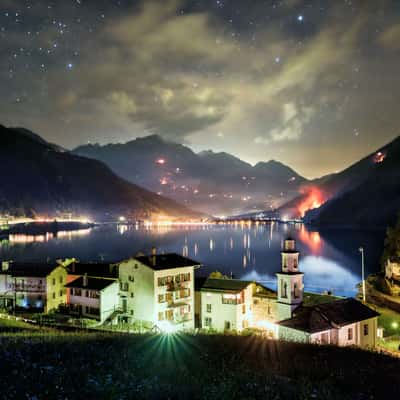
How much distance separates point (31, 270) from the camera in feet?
156

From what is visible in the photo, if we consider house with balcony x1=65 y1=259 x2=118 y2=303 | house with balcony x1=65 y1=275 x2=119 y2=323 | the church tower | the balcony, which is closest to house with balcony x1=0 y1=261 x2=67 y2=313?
house with balcony x1=65 y1=259 x2=118 y2=303

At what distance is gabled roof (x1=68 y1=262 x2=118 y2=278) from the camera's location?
145 feet

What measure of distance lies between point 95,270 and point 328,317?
1034 inches

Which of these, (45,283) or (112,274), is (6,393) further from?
(45,283)

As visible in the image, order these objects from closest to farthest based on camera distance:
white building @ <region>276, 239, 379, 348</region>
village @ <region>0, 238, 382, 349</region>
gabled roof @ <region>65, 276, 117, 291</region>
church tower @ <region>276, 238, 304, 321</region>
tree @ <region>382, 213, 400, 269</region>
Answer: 1. white building @ <region>276, 239, 379, 348</region>
2. church tower @ <region>276, 238, 304, 321</region>
3. village @ <region>0, 238, 382, 349</region>
4. gabled roof @ <region>65, 276, 117, 291</region>
5. tree @ <region>382, 213, 400, 269</region>

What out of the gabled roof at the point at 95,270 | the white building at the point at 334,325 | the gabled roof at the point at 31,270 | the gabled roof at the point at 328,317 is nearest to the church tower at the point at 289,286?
the white building at the point at 334,325

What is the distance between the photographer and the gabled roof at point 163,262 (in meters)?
40.3

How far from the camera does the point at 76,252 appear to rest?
413ft

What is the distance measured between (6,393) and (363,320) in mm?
25943

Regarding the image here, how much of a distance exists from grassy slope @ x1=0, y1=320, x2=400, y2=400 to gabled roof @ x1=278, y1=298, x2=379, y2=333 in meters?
9.61

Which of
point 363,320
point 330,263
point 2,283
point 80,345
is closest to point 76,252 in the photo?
point 330,263

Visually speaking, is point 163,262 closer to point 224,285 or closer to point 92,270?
point 224,285

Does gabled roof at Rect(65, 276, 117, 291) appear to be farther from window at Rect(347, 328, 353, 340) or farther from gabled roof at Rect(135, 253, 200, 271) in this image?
window at Rect(347, 328, 353, 340)

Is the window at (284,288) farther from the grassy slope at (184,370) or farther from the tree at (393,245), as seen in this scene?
the tree at (393,245)
